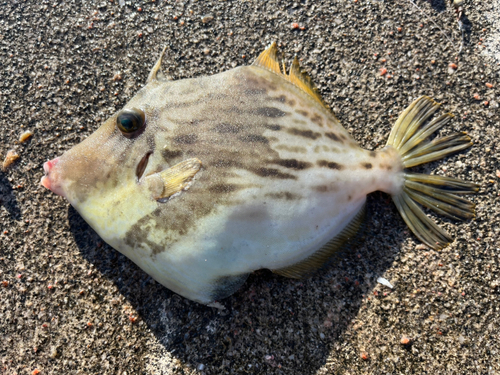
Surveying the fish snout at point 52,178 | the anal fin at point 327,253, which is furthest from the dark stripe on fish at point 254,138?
the fish snout at point 52,178

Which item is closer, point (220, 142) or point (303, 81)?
point (220, 142)

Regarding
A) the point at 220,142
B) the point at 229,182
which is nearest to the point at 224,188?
the point at 229,182

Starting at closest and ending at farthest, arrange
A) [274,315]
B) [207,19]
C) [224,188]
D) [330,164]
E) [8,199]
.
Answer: [224,188] → [330,164] → [274,315] → [8,199] → [207,19]

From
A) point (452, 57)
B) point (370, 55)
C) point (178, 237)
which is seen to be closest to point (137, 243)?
point (178, 237)

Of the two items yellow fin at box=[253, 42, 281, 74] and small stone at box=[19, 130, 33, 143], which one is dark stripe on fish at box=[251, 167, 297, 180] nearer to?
yellow fin at box=[253, 42, 281, 74]

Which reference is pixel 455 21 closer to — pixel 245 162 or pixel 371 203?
pixel 371 203

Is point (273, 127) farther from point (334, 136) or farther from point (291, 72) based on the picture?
point (291, 72)

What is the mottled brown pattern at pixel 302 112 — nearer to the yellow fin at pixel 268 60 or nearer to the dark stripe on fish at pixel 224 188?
the yellow fin at pixel 268 60

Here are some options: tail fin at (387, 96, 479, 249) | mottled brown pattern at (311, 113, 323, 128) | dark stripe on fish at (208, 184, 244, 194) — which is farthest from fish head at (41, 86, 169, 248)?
tail fin at (387, 96, 479, 249)
